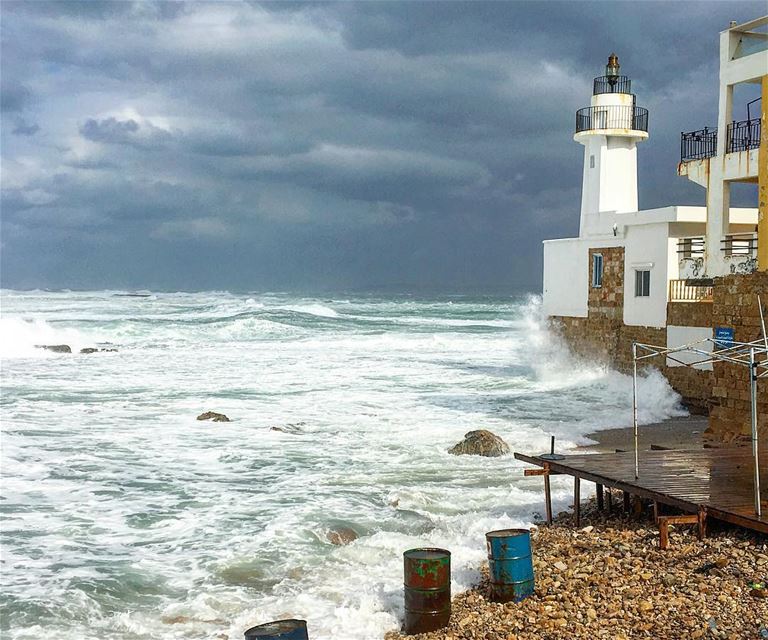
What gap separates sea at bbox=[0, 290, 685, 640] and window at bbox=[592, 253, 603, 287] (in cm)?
264

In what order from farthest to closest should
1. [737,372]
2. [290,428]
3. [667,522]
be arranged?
[290,428], [737,372], [667,522]

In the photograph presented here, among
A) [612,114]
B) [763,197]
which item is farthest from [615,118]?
[763,197]

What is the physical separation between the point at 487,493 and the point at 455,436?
15.7 ft

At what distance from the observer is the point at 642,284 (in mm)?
24312

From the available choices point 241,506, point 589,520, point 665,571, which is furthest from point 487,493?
point 665,571

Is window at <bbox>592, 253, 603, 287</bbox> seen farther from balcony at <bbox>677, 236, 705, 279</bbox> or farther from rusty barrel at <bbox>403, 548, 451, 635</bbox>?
rusty barrel at <bbox>403, 548, 451, 635</bbox>

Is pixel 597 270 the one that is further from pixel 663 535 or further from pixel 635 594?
pixel 635 594

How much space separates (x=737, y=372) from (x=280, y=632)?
10.4 meters

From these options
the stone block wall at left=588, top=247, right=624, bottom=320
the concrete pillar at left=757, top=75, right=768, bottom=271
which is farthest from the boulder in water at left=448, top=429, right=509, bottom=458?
the stone block wall at left=588, top=247, right=624, bottom=320

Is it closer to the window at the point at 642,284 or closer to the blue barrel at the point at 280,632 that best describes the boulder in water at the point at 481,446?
the blue barrel at the point at 280,632

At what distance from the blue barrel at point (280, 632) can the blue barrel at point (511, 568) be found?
199cm

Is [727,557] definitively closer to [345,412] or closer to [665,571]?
[665,571]

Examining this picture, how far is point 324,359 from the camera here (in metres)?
34.4

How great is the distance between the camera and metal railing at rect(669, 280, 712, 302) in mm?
21664
